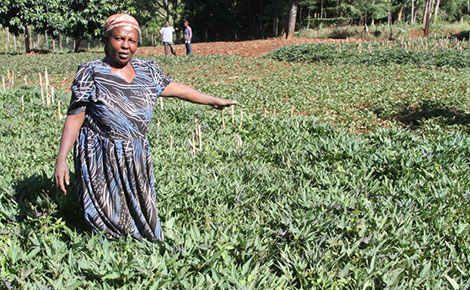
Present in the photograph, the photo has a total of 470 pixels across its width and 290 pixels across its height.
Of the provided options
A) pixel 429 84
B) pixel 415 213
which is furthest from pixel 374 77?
pixel 415 213

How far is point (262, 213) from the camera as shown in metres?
3.25

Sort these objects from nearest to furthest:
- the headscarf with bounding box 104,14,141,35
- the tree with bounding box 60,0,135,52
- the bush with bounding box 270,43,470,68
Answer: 1. the headscarf with bounding box 104,14,141,35
2. the bush with bounding box 270,43,470,68
3. the tree with bounding box 60,0,135,52

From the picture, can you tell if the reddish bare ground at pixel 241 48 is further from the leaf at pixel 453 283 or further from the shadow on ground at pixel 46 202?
the leaf at pixel 453 283

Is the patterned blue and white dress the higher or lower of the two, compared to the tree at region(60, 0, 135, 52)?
lower

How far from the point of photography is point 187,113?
665 cm

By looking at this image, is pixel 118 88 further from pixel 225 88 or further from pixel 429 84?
pixel 429 84

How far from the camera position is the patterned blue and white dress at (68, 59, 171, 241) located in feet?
7.82

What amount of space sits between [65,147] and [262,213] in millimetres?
1553

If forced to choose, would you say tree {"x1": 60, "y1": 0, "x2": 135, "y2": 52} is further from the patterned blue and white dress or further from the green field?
the patterned blue and white dress

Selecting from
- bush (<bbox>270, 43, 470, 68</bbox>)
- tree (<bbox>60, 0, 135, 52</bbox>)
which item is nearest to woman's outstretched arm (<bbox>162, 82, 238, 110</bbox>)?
bush (<bbox>270, 43, 470, 68</bbox>)

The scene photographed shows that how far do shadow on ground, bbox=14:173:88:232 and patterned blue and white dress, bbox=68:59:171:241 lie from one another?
0.51m

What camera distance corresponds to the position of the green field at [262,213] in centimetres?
244

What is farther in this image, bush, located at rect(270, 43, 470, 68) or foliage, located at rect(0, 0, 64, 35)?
foliage, located at rect(0, 0, 64, 35)

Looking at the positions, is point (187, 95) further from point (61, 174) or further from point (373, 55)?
point (373, 55)
